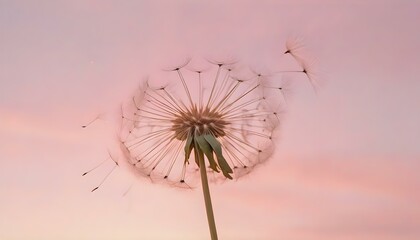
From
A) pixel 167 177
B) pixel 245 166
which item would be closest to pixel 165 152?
pixel 167 177

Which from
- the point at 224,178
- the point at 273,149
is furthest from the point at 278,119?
the point at 224,178

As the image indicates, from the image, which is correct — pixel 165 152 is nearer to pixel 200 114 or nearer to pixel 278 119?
pixel 200 114

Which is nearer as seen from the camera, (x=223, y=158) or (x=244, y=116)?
(x=223, y=158)

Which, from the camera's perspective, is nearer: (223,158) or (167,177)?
(223,158)

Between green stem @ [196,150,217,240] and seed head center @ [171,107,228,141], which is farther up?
seed head center @ [171,107,228,141]

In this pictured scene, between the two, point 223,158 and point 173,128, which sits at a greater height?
point 173,128

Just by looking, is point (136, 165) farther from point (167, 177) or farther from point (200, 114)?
point (200, 114)

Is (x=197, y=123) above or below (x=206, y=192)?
above

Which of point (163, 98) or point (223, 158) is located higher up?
point (163, 98)

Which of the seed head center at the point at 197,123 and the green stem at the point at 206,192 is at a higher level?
the seed head center at the point at 197,123
